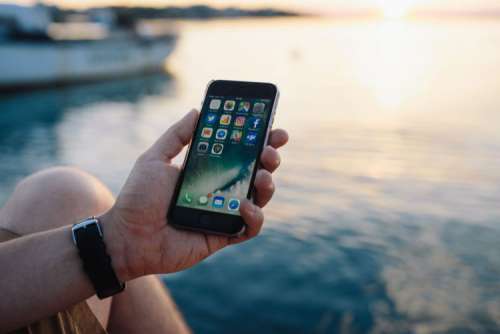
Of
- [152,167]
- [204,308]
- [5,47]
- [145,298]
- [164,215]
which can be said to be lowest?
[204,308]

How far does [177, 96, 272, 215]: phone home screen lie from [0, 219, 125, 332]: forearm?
0.46m

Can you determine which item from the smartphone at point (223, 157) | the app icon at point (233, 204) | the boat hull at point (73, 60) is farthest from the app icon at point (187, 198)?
the boat hull at point (73, 60)

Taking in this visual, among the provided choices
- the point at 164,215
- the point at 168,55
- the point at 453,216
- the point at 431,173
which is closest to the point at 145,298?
the point at 164,215

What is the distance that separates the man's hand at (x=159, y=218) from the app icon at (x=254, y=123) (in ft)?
0.23

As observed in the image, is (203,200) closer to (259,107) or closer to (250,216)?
(250,216)

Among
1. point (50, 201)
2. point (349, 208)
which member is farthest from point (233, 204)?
point (349, 208)

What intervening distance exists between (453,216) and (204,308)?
322cm

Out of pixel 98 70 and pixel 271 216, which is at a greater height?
pixel 98 70

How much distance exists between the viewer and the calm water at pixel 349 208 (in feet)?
12.0

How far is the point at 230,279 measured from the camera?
412 cm

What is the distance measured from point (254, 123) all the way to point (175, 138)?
1.11ft

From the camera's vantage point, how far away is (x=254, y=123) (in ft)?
6.20

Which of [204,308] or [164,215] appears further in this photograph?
[204,308]

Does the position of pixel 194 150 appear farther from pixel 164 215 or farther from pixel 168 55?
pixel 168 55
